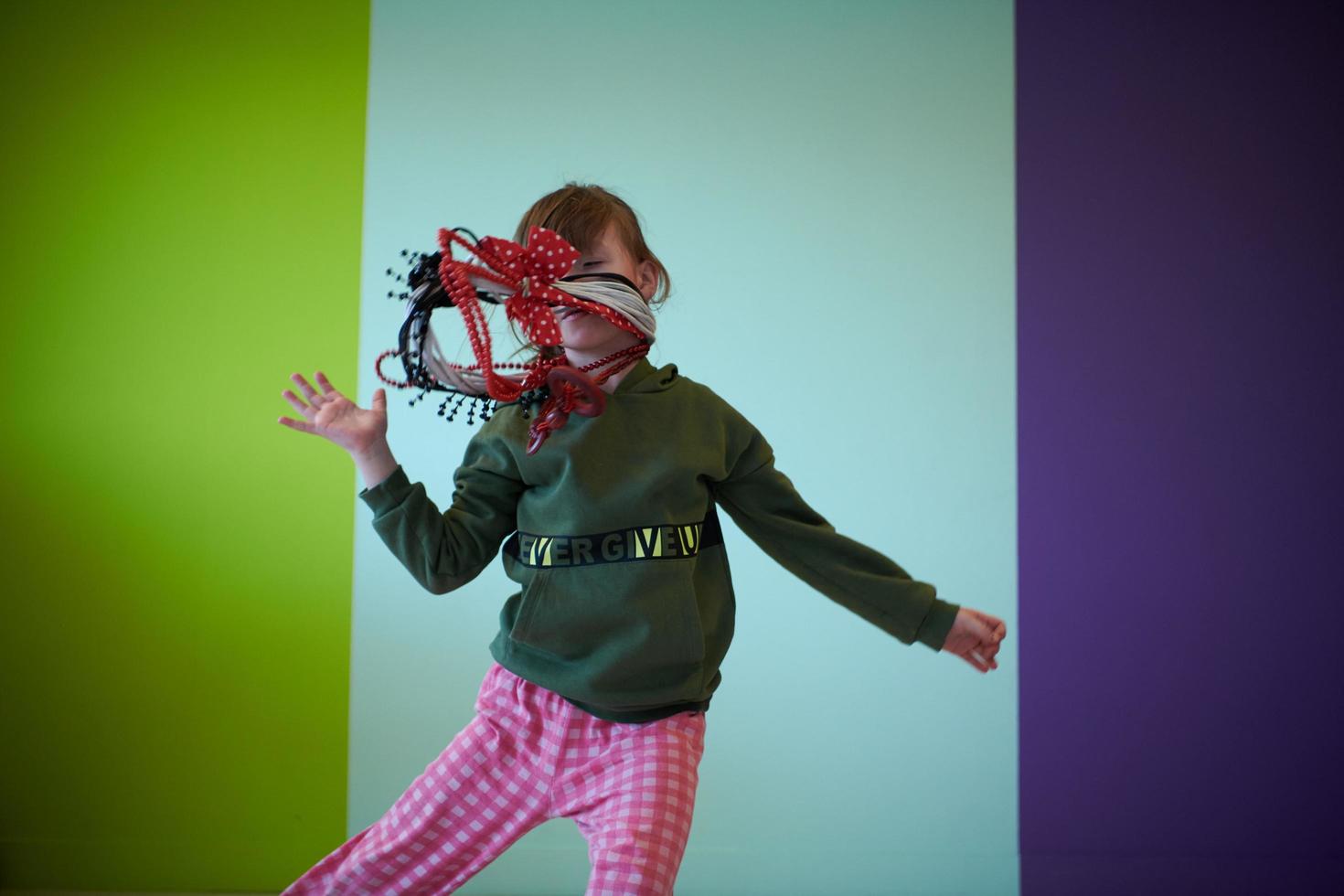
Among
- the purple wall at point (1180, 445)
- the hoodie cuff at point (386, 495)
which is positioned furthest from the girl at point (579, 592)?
the purple wall at point (1180, 445)

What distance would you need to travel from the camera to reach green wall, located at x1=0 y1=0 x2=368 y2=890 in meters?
2.44

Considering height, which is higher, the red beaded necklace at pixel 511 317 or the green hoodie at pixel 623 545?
the red beaded necklace at pixel 511 317

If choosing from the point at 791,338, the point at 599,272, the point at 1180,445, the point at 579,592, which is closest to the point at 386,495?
the point at 579,592

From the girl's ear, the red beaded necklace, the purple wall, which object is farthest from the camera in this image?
the purple wall

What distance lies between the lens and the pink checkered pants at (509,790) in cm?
137

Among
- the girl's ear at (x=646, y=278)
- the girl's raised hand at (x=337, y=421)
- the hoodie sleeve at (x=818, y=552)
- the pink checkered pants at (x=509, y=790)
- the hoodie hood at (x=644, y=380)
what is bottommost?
the pink checkered pants at (x=509, y=790)

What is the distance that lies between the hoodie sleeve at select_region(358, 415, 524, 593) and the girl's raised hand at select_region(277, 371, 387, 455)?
0.17ft

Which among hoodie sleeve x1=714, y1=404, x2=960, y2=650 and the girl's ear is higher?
the girl's ear

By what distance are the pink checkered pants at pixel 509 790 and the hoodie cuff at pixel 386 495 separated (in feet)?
Result: 0.93

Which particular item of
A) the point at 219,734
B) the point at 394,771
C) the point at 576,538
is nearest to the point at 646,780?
the point at 576,538

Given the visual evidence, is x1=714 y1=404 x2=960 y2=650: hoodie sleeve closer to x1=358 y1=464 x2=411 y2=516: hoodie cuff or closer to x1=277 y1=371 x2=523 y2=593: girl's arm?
x1=277 y1=371 x2=523 y2=593: girl's arm

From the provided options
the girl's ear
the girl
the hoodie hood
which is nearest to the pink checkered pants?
the girl

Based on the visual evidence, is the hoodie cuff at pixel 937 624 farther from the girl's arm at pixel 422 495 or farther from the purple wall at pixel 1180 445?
the purple wall at pixel 1180 445

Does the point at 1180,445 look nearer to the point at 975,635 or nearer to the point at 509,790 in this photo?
the point at 975,635
